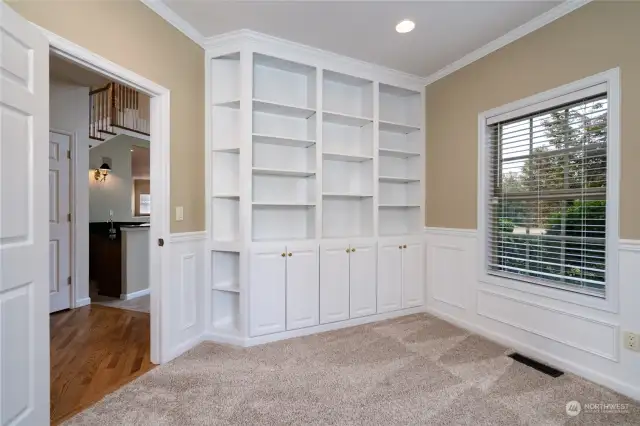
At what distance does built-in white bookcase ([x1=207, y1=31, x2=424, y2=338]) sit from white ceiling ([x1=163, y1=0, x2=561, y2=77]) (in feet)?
0.65

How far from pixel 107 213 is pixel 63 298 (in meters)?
2.80

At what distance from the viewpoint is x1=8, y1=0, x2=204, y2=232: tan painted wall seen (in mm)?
1801

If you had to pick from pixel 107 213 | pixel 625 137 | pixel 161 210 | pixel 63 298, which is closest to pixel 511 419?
pixel 625 137

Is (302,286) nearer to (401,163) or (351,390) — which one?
(351,390)

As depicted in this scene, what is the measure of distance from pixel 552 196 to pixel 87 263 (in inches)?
199

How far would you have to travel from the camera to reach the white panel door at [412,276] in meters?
3.59

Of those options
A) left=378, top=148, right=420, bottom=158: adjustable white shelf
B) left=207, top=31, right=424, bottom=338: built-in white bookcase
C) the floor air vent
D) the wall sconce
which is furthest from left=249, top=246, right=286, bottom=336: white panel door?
the wall sconce

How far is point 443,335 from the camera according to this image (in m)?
3.02

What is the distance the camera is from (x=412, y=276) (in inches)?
143

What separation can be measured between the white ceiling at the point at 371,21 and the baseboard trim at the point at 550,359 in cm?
262

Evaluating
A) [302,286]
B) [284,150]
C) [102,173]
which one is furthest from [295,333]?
[102,173]

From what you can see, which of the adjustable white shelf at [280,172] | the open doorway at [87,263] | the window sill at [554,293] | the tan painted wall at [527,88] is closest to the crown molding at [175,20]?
the open doorway at [87,263]

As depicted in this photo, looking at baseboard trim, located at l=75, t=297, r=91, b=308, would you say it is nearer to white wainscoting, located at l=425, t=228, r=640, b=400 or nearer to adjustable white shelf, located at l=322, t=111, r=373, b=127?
adjustable white shelf, located at l=322, t=111, r=373, b=127

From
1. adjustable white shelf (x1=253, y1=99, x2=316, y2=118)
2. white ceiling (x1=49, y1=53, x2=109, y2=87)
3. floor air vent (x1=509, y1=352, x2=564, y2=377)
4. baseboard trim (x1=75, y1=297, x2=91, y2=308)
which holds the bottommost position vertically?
floor air vent (x1=509, y1=352, x2=564, y2=377)
